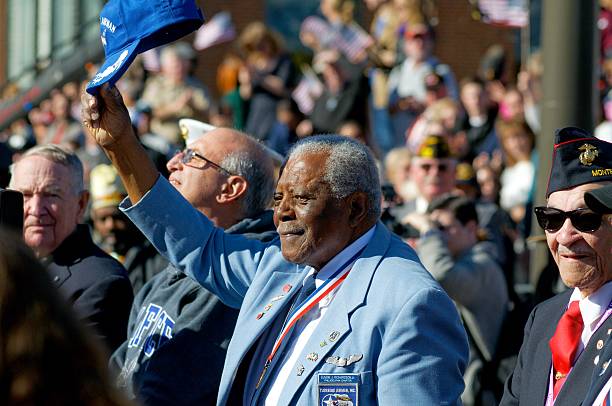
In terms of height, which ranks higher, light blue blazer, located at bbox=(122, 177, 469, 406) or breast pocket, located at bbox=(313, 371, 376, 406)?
light blue blazer, located at bbox=(122, 177, 469, 406)

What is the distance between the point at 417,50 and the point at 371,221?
27.4 ft

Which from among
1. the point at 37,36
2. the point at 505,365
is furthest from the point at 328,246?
the point at 37,36

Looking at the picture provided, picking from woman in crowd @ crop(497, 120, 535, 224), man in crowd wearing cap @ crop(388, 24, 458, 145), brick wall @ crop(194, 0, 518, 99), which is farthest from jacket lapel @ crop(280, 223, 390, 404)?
brick wall @ crop(194, 0, 518, 99)

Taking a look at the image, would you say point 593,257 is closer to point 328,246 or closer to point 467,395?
point 328,246

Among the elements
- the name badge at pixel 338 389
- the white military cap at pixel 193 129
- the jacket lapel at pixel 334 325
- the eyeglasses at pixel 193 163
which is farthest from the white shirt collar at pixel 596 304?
the white military cap at pixel 193 129

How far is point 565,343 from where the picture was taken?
4.12 m

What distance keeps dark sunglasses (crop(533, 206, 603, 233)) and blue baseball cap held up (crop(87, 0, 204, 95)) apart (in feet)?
4.66

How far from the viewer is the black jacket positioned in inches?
222

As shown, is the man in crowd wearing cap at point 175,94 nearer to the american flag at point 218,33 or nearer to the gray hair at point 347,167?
the american flag at point 218,33

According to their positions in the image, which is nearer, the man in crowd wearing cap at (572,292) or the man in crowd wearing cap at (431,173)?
the man in crowd wearing cap at (572,292)

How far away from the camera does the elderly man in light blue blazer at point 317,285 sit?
13.2 feet

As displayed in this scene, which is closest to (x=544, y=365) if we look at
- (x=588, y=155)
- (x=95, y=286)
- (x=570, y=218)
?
(x=570, y=218)

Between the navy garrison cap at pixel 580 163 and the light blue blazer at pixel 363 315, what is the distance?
0.60 meters

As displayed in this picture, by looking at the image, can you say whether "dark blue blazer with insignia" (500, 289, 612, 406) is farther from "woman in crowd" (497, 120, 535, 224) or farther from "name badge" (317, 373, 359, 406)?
"woman in crowd" (497, 120, 535, 224)
